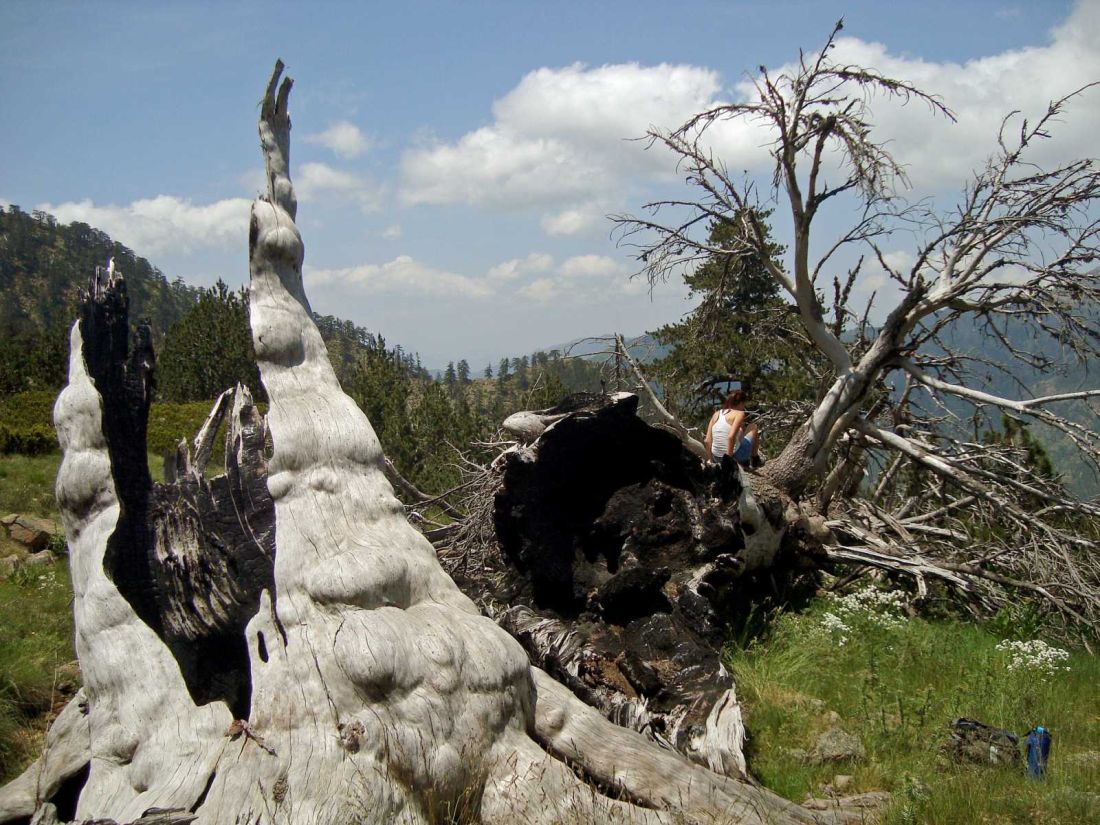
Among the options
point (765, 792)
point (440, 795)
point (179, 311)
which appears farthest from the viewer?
point (179, 311)

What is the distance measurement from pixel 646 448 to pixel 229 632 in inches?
121

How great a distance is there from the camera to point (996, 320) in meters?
8.11

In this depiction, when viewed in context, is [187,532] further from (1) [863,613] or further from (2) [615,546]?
(1) [863,613]

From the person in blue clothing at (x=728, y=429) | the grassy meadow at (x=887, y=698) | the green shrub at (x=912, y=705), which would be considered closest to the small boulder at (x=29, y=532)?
the grassy meadow at (x=887, y=698)

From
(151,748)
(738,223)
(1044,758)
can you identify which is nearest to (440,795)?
(151,748)

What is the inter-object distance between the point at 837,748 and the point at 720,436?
10.3 ft

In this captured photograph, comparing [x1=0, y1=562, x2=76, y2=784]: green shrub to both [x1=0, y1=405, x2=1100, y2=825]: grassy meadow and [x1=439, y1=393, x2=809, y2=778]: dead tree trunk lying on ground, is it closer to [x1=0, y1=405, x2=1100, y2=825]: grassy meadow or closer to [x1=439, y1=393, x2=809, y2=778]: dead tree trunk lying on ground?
[x1=0, y1=405, x2=1100, y2=825]: grassy meadow

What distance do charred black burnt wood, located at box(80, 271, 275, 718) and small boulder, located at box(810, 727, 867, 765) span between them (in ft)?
10.8

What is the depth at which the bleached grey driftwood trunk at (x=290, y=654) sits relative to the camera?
3275mm

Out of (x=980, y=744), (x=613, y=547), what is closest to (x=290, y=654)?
(x=613, y=547)

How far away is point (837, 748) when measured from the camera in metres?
4.54

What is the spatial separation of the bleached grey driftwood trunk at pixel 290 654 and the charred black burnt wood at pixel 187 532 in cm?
1

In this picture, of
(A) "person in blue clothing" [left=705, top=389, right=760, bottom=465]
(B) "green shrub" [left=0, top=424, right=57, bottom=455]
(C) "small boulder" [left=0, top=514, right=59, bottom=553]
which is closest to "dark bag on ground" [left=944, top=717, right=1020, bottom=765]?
(A) "person in blue clothing" [left=705, top=389, right=760, bottom=465]

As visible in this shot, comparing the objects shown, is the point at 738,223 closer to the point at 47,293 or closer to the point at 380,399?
the point at 380,399
